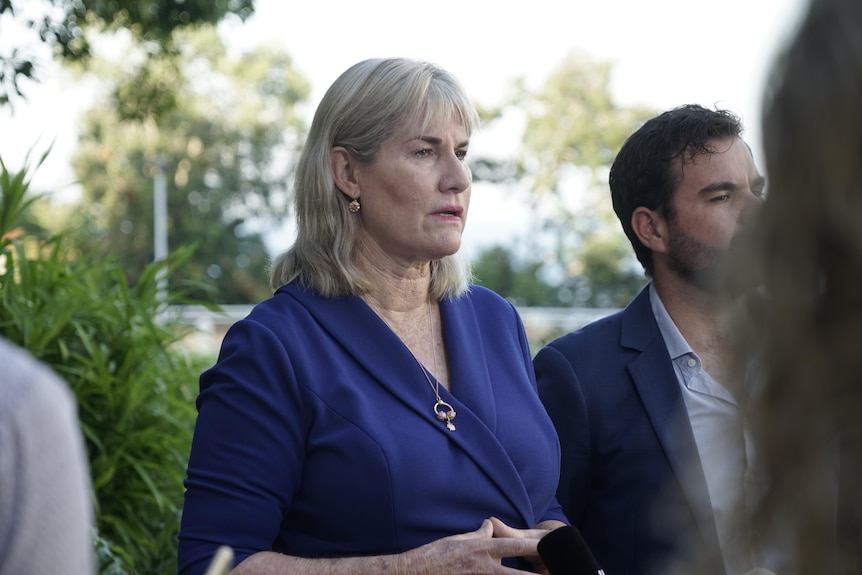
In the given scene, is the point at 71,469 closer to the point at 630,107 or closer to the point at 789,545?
the point at 789,545

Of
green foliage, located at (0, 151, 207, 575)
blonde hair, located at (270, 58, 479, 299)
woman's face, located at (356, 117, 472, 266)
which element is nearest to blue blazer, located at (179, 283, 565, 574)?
blonde hair, located at (270, 58, 479, 299)

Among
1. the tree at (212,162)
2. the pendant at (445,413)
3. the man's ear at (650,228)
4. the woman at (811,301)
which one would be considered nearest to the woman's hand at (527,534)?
the pendant at (445,413)

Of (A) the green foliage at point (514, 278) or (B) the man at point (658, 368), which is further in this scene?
(A) the green foliage at point (514, 278)

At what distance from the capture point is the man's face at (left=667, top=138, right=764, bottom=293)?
10.6 feet

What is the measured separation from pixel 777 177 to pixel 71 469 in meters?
0.72

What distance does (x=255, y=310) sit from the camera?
8.75ft

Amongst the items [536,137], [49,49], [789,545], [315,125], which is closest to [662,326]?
[315,125]

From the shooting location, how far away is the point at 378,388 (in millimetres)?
2627

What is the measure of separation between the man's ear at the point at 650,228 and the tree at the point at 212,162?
30149 millimetres

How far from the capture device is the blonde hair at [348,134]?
2.86 m

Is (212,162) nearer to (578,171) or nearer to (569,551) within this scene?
(578,171)

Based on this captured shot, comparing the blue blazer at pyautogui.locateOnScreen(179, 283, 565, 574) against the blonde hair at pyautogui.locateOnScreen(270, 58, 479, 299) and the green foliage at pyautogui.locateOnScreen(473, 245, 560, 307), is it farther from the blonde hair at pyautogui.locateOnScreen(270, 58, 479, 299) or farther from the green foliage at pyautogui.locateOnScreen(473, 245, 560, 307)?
the green foliage at pyautogui.locateOnScreen(473, 245, 560, 307)

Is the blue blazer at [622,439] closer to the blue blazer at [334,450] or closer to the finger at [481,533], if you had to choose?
the blue blazer at [334,450]

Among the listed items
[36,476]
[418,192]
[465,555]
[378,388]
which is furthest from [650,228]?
[36,476]
